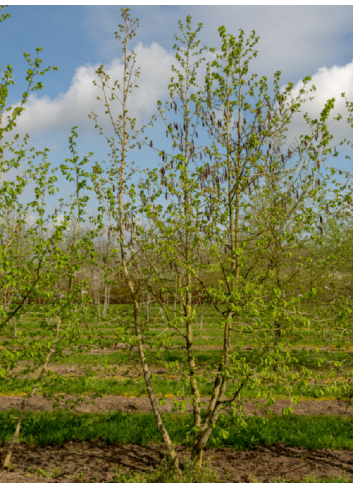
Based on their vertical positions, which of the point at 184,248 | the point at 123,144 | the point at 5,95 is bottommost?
the point at 184,248

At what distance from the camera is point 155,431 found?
611cm

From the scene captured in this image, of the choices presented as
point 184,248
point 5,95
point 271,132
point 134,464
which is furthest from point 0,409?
point 271,132

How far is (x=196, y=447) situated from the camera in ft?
15.8

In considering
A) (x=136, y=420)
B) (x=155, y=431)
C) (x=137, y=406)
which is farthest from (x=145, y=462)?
(x=137, y=406)

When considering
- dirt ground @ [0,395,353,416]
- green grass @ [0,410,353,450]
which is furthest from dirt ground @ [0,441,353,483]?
dirt ground @ [0,395,353,416]

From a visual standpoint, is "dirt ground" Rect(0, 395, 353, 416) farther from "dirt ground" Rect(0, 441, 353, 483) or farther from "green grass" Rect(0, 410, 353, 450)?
"dirt ground" Rect(0, 441, 353, 483)

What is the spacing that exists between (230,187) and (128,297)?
6.98ft

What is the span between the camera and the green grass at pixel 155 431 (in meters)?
5.91

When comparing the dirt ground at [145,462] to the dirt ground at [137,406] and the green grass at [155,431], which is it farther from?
the dirt ground at [137,406]

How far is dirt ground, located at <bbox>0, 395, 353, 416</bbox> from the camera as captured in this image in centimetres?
748

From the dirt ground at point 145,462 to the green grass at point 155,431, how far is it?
13 centimetres

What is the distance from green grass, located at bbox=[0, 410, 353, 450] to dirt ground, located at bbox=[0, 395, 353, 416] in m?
0.65

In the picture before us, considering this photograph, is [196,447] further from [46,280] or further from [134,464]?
[46,280]

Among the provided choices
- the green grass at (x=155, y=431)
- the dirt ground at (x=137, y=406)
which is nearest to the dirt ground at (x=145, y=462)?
the green grass at (x=155, y=431)
